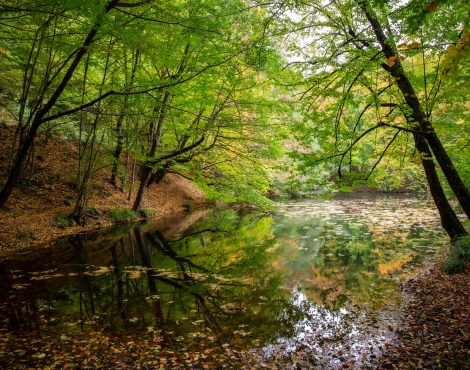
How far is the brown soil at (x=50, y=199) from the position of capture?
11867 millimetres

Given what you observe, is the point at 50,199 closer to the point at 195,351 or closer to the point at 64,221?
the point at 64,221

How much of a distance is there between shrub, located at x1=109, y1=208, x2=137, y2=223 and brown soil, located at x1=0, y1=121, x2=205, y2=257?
35 cm

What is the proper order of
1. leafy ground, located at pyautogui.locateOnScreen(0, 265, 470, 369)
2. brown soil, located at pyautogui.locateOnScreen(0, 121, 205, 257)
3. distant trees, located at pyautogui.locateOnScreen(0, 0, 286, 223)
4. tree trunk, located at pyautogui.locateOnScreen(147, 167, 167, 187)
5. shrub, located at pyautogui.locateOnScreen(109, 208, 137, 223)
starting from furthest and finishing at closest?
1. tree trunk, located at pyautogui.locateOnScreen(147, 167, 167, 187)
2. shrub, located at pyautogui.locateOnScreen(109, 208, 137, 223)
3. brown soil, located at pyautogui.locateOnScreen(0, 121, 205, 257)
4. distant trees, located at pyautogui.locateOnScreen(0, 0, 286, 223)
5. leafy ground, located at pyautogui.locateOnScreen(0, 265, 470, 369)

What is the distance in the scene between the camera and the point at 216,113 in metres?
13.6

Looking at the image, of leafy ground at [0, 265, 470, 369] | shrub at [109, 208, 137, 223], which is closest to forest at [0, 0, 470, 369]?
leafy ground at [0, 265, 470, 369]

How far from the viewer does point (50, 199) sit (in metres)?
15.0

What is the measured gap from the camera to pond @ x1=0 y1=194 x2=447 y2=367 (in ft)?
17.5

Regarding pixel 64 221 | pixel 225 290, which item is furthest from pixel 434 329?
pixel 64 221

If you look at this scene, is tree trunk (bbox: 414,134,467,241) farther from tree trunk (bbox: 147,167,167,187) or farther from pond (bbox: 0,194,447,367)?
tree trunk (bbox: 147,167,167,187)

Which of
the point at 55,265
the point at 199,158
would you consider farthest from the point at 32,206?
the point at 199,158

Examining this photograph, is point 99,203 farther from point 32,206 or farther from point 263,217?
point 263,217

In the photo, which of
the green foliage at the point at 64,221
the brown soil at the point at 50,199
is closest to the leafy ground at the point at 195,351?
the brown soil at the point at 50,199

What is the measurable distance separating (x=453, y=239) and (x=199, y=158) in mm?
12646

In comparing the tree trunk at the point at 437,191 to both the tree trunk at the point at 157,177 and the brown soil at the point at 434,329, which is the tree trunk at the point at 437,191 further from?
the tree trunk at the point at 157,177
